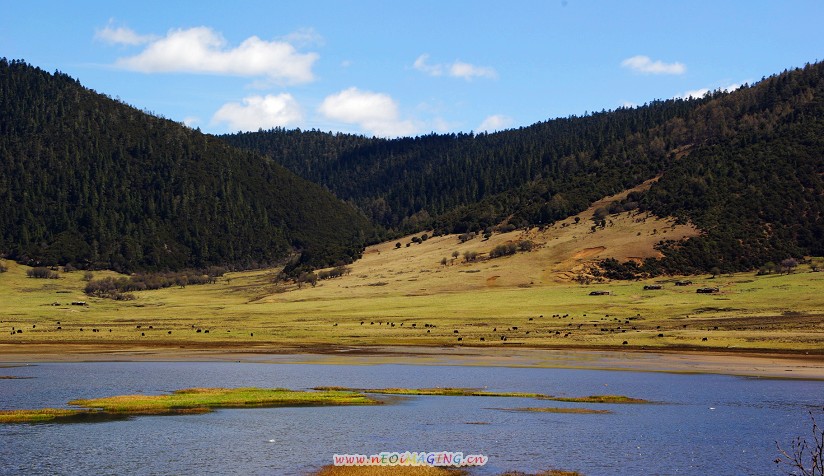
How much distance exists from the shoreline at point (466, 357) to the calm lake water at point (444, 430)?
6550 millimetres

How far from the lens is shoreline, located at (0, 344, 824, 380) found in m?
63.6

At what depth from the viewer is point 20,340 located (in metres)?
89.8

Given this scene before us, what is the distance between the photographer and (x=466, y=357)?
72.6 metres

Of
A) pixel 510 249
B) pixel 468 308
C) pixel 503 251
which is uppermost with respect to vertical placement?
pixel 510 249

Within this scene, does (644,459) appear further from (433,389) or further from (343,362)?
(343,362)

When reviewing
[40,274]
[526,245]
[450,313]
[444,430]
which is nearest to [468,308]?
[450,313]

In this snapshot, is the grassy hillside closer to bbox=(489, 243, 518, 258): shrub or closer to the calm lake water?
bbox=(489, 243, 518, 258): shrub

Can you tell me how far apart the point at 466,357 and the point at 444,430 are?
33692 millimetres

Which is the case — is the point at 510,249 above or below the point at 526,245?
below

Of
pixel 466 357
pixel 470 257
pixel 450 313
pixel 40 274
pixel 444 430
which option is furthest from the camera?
pixel 40 274

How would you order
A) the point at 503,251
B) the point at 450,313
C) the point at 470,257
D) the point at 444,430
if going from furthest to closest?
the point at 470,257 → the point at 503,251 → the point at 450,313 → the point at 444,430

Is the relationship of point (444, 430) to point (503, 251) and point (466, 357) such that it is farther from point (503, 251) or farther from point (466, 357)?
point (503, 251)

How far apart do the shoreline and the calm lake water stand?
21.5 ft

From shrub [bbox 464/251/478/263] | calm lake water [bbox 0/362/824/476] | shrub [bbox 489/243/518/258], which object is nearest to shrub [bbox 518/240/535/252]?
shrub [bbox 489/243/518/258]
